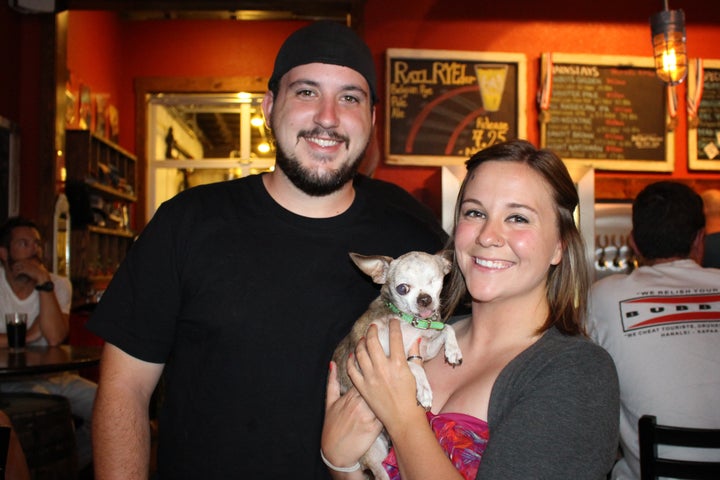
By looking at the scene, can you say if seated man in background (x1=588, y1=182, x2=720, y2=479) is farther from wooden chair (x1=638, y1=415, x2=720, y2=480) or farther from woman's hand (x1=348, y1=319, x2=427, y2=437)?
woman's hand (x1=348, y1=319, x2=427, y2=437)

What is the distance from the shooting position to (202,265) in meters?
1.66

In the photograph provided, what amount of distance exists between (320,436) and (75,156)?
5068 mm

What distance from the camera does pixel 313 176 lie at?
1707mm

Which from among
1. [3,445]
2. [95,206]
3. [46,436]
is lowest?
[46,436]

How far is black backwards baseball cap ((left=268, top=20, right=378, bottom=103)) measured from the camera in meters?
1.74

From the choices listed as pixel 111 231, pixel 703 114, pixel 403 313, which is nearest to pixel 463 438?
pixel 403 313

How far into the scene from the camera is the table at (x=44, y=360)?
3252 mm

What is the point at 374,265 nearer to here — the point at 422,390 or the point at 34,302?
the point at 422,390

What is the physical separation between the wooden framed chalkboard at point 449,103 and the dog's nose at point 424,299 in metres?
3.24

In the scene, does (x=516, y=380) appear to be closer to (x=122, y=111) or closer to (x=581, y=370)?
(x=581, y=370)

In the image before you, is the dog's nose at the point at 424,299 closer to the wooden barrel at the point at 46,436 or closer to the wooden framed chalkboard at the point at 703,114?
the wooden barrel at the point at 46,436

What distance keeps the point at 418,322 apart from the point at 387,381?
28 cm

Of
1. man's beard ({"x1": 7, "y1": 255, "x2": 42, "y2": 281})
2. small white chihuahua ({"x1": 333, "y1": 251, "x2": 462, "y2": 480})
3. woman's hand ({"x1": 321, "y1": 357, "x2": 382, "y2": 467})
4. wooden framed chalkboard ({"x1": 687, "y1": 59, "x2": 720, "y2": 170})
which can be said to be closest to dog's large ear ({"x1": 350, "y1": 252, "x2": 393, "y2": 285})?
small white chihuahua ({"x1": 333, "y1": 251, "x2": 462, "y2": 480})

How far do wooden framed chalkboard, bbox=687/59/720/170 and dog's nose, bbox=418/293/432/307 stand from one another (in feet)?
14.4
